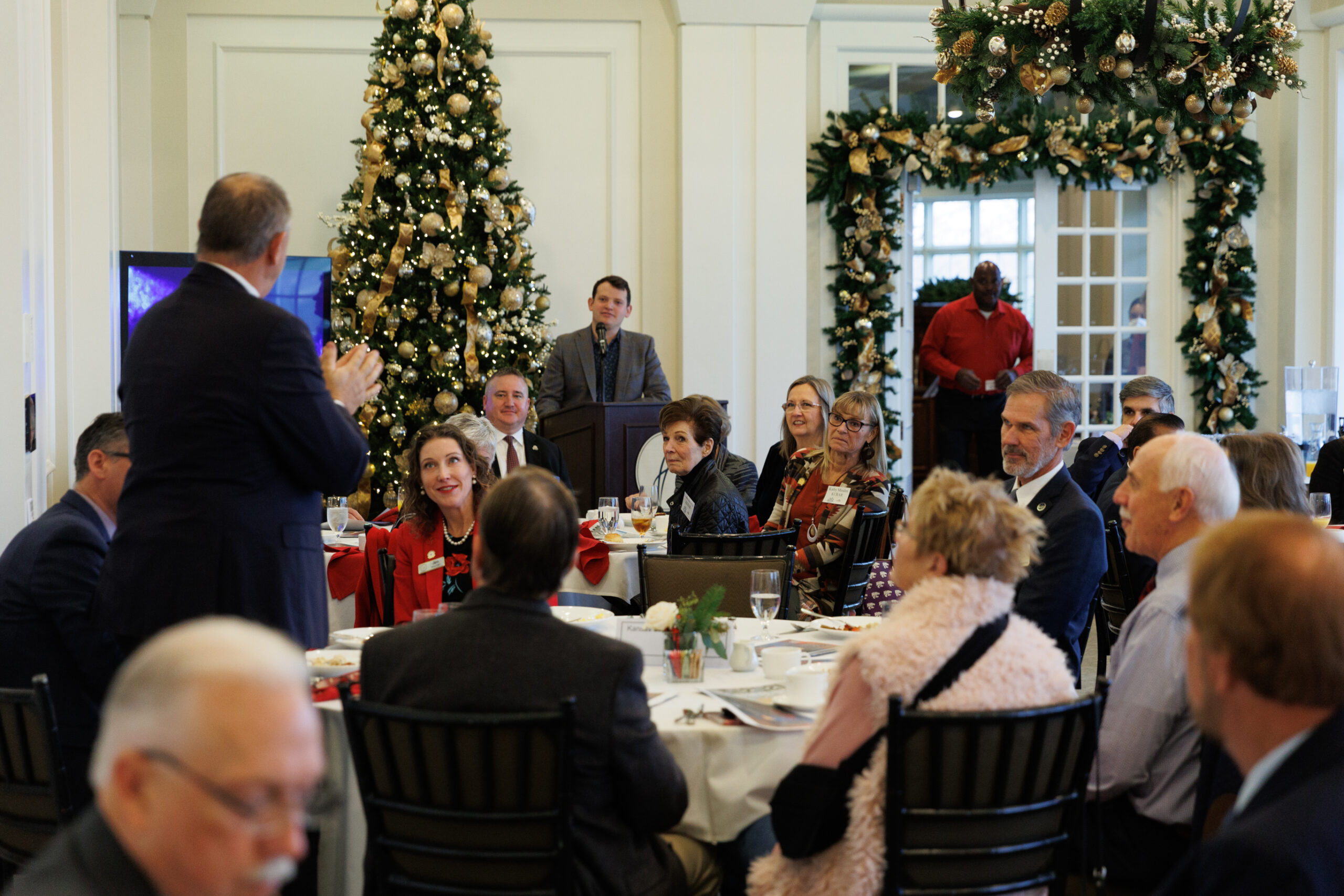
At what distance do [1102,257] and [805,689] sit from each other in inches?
317

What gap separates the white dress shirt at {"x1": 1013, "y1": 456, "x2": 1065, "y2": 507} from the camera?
12.7 ft

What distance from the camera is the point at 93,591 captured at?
289 centimetres

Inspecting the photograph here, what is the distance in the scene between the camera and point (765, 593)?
3.21 metres

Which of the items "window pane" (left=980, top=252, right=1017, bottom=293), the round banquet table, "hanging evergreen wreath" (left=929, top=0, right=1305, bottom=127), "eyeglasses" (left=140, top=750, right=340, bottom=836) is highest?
"hanging evergreen wreath" (left=929, top=0, right=1305, bottom=127)

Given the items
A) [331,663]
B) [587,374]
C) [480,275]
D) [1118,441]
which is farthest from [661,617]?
[480,275]

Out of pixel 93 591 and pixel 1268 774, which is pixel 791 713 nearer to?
pixel 1268 774

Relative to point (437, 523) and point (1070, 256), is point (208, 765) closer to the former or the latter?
point (437, 523)

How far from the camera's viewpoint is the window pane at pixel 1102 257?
9.84 m

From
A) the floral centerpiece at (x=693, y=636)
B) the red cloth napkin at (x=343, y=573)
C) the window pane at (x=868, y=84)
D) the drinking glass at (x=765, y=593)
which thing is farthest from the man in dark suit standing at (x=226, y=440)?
the window pane at (x=868, y=84)

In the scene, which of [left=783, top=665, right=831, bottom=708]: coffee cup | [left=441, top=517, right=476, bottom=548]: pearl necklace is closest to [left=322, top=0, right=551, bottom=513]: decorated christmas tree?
[left=441, top=517, right=476, bottom=548]: pearl necklace

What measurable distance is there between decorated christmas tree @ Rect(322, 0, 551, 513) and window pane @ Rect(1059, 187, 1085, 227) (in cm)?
432

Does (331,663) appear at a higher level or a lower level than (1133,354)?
lower

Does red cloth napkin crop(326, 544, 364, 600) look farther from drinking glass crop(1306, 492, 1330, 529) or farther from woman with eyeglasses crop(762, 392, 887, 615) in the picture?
drinking glass crop(1306, 492, 1330, 529)

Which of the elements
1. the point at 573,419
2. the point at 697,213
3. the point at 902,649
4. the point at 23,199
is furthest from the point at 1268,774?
the point at 697,213
